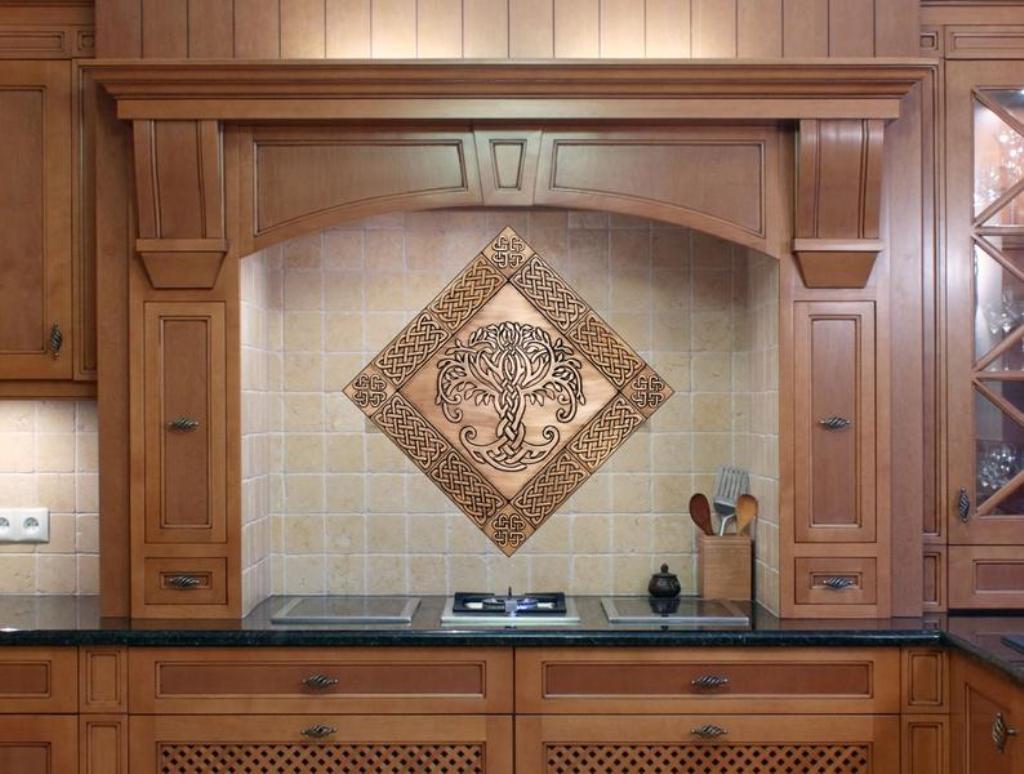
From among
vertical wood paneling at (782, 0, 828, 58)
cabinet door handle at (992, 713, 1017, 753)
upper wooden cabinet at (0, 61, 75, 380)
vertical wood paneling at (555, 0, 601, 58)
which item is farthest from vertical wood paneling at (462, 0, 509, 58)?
cabinet door handle at (992, 713, 1017, 753)

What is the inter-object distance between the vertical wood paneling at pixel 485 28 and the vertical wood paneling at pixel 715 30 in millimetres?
505

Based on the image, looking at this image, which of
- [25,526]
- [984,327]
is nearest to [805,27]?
[984,327]

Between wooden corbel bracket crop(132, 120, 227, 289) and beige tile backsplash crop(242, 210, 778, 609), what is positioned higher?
wooden corbel bracket crop(132, 120, 227, 289)

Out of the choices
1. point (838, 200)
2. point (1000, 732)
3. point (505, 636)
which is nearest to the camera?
point (1000, 732)

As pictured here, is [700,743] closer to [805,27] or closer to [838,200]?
[838,200]

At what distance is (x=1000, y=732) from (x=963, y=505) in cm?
73

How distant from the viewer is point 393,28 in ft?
9.86

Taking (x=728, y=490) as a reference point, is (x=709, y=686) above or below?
below

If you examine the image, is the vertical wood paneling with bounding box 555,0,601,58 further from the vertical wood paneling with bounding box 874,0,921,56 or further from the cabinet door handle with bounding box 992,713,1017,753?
the cabinet door handle with bounding box 992,713,1017,753

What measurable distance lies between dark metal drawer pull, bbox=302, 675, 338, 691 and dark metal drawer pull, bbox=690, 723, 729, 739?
915 millimetres

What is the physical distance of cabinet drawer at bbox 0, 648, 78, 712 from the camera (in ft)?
9.37

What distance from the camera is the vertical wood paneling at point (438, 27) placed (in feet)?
9.84

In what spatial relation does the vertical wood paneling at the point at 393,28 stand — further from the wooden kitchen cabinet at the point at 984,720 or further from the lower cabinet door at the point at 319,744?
the wooden kitchen cabinet at the point at 984,720

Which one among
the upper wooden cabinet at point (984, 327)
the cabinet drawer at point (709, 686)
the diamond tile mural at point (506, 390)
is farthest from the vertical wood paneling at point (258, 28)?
the upper wooden cabinet at point (984, 327)
